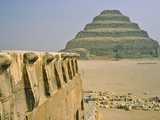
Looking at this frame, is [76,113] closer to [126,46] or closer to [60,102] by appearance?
[60,102]

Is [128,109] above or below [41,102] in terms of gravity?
below

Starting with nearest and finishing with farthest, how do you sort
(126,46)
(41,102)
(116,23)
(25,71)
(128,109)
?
(25,71)
(41,102)
(128,109)
(126,46)
(116,23)

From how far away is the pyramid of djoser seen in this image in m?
125

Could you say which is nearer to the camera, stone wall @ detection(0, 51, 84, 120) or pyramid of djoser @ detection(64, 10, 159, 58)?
stone wall @ detection(0, 51, 84, 120)

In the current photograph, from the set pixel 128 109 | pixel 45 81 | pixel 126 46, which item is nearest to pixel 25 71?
pixel 45 81

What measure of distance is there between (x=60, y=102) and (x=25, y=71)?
238 cm

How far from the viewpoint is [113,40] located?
13312 cm

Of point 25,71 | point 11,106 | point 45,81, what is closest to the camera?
point 11,106

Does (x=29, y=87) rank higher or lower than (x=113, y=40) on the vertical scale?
higher

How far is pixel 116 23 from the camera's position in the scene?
14262cm

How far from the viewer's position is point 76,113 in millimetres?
8867

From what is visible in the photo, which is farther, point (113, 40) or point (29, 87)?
point (113, 40)

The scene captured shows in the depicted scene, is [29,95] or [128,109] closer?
[29,95]

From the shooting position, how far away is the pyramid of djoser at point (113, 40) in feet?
411
